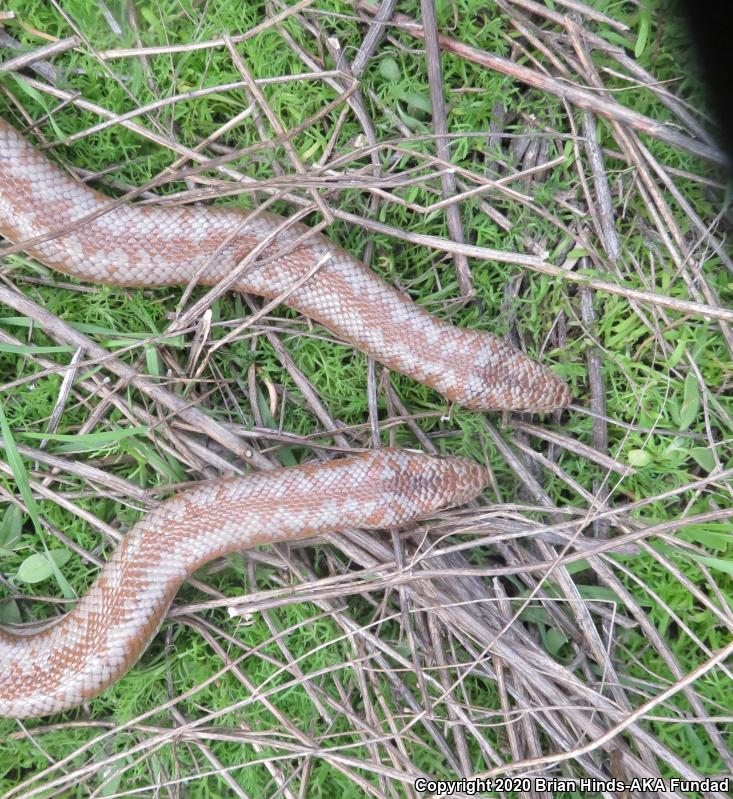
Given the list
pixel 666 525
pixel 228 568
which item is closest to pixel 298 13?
pixel 228 568

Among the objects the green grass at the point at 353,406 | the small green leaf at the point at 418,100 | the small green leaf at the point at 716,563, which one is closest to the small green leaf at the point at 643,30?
the green grass at the point at 353,406

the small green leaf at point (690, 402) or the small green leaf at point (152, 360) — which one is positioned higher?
the small green leaf at point (152, 360)

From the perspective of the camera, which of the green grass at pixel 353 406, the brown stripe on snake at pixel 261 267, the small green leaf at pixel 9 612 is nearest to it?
the brown stripe on snake at pixel 261 267

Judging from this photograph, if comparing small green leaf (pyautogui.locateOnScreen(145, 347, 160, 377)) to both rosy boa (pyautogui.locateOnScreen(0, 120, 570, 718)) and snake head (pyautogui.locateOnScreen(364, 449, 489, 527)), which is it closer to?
rosy boa (pyautogui.locateOnScreen(0, 120, 570, 718))

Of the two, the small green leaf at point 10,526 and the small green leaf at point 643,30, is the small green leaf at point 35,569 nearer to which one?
the small green leaf at point 10,526

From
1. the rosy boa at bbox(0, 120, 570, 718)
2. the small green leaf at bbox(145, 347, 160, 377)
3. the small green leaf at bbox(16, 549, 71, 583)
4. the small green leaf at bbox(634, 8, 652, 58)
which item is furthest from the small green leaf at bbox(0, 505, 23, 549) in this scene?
the small green leaf at bbox(634, 8, 652, 58)

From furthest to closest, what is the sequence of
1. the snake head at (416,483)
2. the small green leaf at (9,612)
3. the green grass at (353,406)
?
1. the small green leaf at (9,612)
2. the green grass at (353,406)
3. the snake head at (416,483)

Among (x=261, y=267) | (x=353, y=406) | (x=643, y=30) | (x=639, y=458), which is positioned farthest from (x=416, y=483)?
(x=643, y=30)
